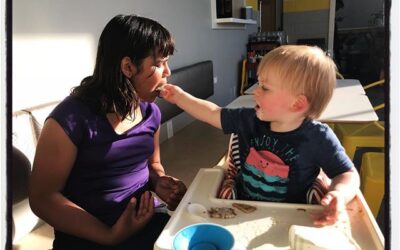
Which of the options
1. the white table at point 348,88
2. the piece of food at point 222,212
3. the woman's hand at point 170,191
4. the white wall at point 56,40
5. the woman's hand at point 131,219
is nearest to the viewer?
the piece of food at point 222,212

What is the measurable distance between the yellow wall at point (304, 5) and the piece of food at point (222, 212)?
5320mm

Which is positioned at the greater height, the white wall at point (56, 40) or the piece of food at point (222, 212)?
the white wall at point (56, 40)

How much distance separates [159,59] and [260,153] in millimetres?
332

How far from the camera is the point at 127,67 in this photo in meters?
0.83

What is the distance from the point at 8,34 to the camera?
474mm

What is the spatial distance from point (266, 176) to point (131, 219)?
1.06ft

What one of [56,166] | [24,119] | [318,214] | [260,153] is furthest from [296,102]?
[24,119]

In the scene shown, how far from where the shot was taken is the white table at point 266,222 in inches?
23.7

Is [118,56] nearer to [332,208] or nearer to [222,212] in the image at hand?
[222,212]

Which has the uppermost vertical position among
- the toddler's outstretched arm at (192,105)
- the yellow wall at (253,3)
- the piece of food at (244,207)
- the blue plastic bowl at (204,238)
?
the yellow wall at (253,3)

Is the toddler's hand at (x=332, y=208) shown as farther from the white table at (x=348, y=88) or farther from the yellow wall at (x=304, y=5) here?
the yellow wall at (x=304, y=5)

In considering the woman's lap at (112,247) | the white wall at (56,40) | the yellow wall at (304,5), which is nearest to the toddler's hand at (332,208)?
the woman's lap at (112,247)

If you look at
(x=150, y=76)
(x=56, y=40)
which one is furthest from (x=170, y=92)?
(x=56, y=40)

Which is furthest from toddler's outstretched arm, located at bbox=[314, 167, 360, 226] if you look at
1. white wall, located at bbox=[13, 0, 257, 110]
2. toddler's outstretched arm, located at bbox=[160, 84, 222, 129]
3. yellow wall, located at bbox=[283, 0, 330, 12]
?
yellow wall, located at bbox=[283, 0, 330, 12]
